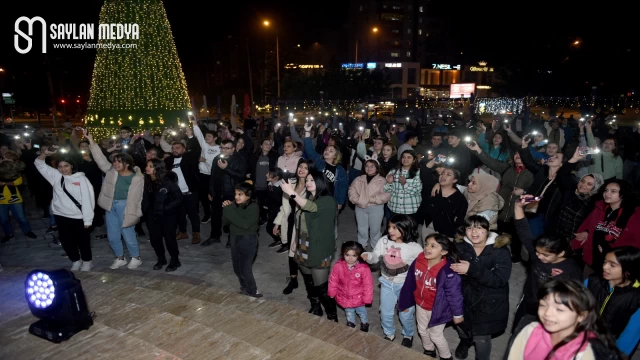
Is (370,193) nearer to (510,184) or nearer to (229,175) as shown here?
(510,184)

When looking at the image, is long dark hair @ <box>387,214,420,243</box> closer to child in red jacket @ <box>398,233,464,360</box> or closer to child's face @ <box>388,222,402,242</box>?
child's face @ <box>388,222,402,242</box>

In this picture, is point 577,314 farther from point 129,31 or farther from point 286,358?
point 129,31

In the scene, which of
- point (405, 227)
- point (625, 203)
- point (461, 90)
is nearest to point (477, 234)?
point (405, 227)

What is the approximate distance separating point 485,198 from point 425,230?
880mm

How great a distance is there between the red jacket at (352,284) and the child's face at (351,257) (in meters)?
0.05

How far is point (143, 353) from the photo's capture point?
3803mm

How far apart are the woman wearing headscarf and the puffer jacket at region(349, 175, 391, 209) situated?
1.29 metres

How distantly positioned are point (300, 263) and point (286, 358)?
148 cm

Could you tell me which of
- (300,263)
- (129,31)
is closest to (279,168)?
(300,263)

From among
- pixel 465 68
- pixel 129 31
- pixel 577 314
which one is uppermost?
pixel 465 68

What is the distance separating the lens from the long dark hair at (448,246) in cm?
397

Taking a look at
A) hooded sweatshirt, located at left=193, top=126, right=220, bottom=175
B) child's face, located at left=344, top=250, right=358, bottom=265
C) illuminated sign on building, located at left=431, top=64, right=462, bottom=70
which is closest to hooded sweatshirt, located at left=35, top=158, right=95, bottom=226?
hooded sweatshirt, located at left=193, top=126, right=220, bottom=175

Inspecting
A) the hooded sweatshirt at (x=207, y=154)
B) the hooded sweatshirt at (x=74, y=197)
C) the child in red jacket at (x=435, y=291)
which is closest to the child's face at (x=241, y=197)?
the child in red jacket at (x=435, y=291)

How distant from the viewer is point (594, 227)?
4828 mm
